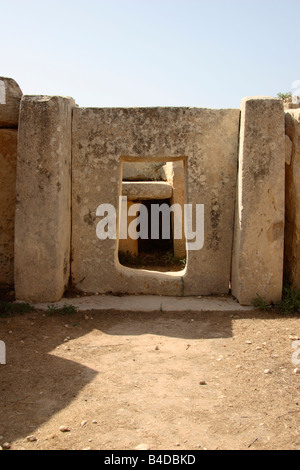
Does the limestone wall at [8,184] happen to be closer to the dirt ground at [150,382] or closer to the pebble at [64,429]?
the dirt ground at [150,382]

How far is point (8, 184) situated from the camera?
215 inches

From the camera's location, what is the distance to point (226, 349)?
152 inches

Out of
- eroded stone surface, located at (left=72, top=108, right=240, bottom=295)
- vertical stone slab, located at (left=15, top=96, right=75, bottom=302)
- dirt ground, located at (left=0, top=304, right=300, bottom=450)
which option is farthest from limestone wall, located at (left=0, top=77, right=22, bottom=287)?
dirt ground, located at (left=0, top=304, right=300, bottom=450)

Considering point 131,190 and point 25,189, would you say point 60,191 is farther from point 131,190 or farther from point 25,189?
point 131,190

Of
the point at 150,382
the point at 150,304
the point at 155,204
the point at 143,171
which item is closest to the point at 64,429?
the point at 150,382

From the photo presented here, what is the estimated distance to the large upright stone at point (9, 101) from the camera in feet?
16.9

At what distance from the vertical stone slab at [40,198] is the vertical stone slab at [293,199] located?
2.48m

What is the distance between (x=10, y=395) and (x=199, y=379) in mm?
1287

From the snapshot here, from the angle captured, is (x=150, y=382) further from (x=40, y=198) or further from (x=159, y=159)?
(x=159, y=159)

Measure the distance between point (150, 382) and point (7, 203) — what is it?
3.19m

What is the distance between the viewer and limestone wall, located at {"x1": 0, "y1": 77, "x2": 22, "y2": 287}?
17.3 ft

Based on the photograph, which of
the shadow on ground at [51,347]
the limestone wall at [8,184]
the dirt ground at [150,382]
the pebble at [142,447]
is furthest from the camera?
the limestone wall at [8,184]

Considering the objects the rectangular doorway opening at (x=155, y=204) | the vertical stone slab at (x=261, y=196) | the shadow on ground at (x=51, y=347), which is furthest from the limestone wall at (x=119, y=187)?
the rectangular doorway opening at (x=155, y=204)

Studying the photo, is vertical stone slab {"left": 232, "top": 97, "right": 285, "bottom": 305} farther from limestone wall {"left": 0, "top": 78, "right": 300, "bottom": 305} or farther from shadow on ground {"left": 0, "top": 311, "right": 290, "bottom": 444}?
shadow on ground {"left": 0, "top": 311, "right": 290, "bottom": 444}
